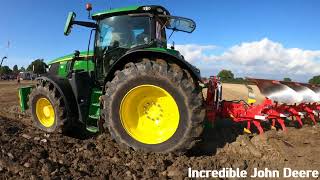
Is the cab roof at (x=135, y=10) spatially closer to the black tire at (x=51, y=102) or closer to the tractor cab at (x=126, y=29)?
the tractor cab at (x=126, y=29)

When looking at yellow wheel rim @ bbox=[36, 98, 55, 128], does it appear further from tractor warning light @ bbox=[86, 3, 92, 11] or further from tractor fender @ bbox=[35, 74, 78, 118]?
tractor warning light @ bbox=[86, 3, 92, 11]

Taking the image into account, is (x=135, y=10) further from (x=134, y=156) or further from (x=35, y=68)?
(x=35, y=68)

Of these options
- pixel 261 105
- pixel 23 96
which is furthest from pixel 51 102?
pixel 261 105

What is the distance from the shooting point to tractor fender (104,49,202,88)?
5.59m

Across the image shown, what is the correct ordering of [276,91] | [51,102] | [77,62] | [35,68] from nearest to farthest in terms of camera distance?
[276,91] < [51,102] < [77,62] < [35,68]

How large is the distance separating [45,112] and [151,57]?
286 cm

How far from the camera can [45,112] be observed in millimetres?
7555

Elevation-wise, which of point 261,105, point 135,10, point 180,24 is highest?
point 135,10

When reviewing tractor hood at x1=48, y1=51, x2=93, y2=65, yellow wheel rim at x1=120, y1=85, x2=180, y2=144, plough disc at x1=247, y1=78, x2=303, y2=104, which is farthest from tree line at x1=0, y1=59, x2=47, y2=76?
plough disc at x1=247, y1=78, x2=303, y2=104

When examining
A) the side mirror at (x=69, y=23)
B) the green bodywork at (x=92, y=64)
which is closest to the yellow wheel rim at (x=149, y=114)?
the green bodywork at (x=92, y=64)

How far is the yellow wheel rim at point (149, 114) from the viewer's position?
5691 mm

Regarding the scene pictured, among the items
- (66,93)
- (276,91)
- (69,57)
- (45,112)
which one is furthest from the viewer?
(69,57)

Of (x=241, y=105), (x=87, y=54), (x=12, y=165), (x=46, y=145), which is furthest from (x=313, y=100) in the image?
(x=12, y=165)

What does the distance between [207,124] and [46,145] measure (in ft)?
9.10
